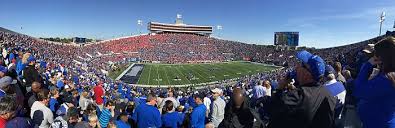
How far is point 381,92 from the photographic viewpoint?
11.8 feet

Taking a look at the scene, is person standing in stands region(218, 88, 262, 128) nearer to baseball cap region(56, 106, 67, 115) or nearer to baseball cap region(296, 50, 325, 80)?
baseball cap region(296, 50, 325, 80)

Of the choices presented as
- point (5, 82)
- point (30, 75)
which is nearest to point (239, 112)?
point (5, 82)

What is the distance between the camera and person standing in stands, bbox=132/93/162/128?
7.43 m

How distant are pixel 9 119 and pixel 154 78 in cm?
4938

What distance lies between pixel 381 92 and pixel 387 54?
0.36 meters

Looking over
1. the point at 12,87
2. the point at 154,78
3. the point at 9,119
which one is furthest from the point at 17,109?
the point at 154,78

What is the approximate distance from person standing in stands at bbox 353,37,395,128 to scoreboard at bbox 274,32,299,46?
3601 inches

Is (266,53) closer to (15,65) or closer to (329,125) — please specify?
(15,65)

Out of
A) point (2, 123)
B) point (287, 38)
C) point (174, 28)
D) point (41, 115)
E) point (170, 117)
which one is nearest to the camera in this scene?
point (2, 123)

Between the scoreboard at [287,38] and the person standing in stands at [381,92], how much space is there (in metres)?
91.5

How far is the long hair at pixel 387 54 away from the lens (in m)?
3.61

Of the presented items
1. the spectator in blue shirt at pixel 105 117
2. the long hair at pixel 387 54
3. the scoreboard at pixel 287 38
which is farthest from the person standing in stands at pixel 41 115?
the scoreboard at pixel 287 38

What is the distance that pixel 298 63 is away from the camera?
3.90 meters

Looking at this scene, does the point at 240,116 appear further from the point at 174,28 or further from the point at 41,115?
the point at 174,28
